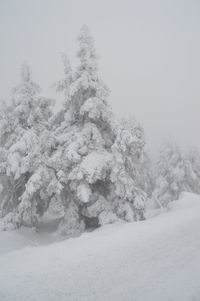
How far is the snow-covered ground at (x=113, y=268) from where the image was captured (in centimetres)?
544

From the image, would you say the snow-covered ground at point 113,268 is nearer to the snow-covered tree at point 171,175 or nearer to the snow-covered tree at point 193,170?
the snow-covered tree at point 171,175

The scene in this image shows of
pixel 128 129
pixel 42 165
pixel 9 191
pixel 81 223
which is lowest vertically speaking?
pixel 81 223

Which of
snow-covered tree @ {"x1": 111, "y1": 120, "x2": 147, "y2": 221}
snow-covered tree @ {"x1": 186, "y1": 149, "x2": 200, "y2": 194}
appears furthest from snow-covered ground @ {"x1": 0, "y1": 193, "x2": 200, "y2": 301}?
snow-covered tree @ {"x1": 186, "y1": 149, "x2": 200, "y2": 194}

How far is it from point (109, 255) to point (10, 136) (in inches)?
490

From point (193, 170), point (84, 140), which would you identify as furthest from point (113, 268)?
point (193, 170)

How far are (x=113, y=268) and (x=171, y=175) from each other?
33.1 meters

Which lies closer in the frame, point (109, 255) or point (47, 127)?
point (109, 255)

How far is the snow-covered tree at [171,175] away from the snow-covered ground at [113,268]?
28.8 m

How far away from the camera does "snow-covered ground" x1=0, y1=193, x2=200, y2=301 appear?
5.44m

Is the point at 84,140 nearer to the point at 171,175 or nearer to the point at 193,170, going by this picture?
the point at 171,175

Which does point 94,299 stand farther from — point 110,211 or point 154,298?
point 110,211

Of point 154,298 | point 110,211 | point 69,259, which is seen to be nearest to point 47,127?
point 110,211

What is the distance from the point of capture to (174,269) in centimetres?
635

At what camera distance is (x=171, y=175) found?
38062 millimetres
